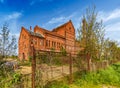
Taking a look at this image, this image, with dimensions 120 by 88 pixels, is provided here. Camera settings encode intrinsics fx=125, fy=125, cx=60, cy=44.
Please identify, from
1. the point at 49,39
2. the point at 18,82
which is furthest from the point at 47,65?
the point at 49,39

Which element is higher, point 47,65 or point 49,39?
point 49,39

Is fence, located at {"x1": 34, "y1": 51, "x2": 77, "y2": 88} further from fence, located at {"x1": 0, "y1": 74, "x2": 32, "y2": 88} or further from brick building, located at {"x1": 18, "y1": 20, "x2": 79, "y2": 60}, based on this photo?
brick building, located at {"x1": 18, "y1": 20, "x2": 79, "y2": 60}

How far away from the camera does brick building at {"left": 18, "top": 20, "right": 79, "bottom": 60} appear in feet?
101

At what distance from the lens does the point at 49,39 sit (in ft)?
111

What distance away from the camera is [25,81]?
4766 millimetres

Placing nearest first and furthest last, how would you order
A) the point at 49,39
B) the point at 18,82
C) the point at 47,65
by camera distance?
the point at 18,82, the point at 47,65, the point at 49,39

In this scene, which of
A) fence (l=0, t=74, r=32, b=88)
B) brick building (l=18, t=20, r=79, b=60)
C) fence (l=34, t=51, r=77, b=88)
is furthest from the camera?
brick building (l=18, t=20, r=79, b=60)

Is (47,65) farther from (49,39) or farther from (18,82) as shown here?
(49,39)

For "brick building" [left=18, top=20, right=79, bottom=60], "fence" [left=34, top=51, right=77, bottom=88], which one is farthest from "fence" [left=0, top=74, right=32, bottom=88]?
"brick building" [left=18, top=20, right=79, bottom=60]

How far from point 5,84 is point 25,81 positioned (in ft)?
2.42

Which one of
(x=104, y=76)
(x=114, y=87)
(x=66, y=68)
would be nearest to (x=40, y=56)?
(x=66, y=68)

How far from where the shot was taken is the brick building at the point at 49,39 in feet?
101

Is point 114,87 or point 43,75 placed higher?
point 43,75

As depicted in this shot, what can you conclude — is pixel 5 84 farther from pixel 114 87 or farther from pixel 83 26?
pixel 83 26
